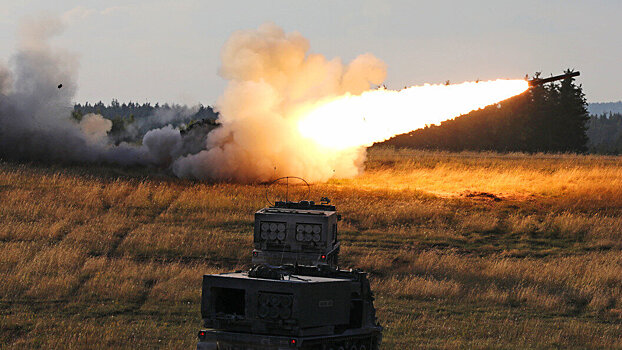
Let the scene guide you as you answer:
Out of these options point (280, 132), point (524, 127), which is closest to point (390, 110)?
point (280, 132)

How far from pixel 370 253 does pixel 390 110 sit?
41.3 feet

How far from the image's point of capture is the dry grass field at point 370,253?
20.8 metres

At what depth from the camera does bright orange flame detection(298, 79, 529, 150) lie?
37531 mm

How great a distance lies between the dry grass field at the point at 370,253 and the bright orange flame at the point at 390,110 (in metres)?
2.94

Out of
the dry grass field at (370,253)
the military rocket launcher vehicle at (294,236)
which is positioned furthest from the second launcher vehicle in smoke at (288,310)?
the military rocket launcher vehicle at (294,236)

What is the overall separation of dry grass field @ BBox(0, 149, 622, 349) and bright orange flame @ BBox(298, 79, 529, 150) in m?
2.94

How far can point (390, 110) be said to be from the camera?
41.3 metres

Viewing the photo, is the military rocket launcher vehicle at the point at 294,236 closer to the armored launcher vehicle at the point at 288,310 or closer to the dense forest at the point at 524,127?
the armored launcher vehicle at the point at 288,310

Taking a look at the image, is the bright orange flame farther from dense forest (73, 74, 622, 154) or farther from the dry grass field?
dense forest (73, 74, 622, 154)

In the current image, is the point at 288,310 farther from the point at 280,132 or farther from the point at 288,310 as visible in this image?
the point at 280,132

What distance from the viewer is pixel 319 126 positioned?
46375mm

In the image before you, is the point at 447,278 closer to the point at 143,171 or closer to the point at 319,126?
the point at 319,126

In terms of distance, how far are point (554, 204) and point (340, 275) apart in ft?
93.9

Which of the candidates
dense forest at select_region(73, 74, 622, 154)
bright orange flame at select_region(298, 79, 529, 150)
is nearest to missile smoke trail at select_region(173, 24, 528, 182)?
bright orange flame at select_region(298, 79, 529, 150)
